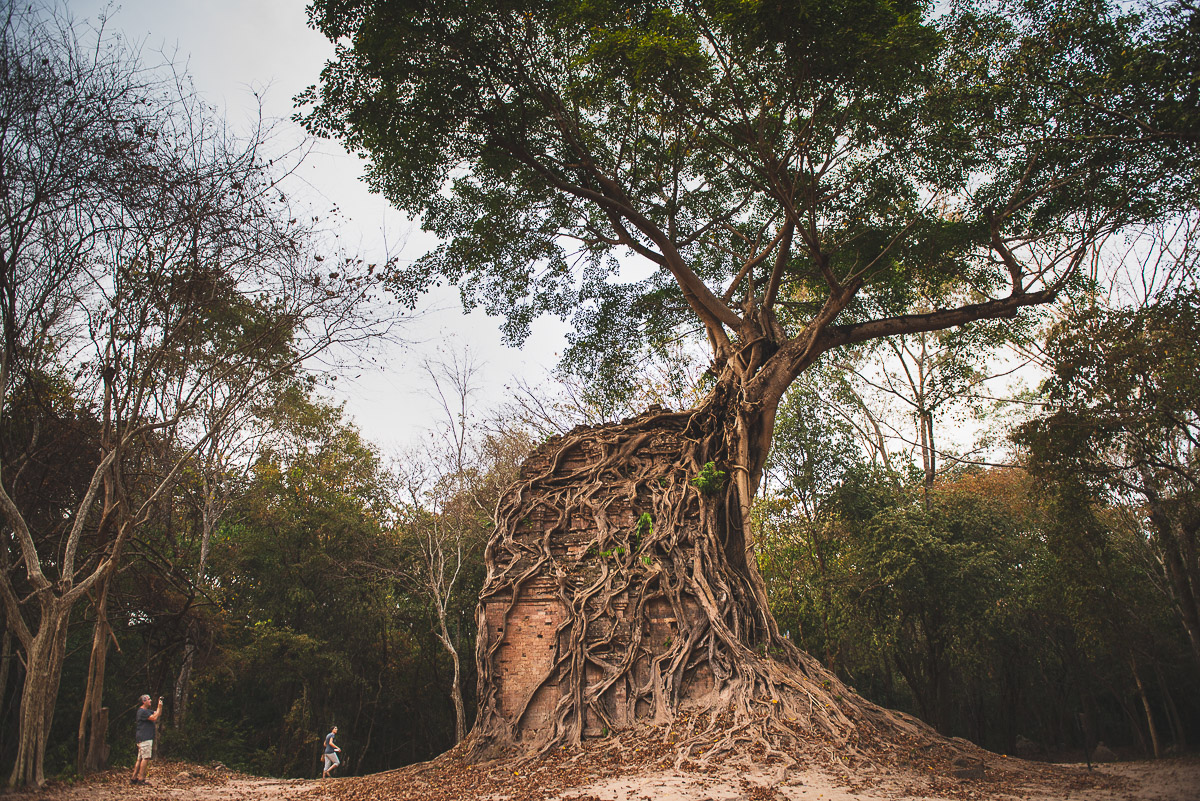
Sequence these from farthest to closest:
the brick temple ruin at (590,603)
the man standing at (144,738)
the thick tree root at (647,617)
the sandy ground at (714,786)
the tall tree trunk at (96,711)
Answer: the tall tree trunk at (96,711), the man standing at (144,738), the brick temple ruin at (590,603), the thick tree root at (647,617), the sandy ground at (714,786)

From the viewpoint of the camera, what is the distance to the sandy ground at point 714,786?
5281 mm

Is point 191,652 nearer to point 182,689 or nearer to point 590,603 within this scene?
point 182,689

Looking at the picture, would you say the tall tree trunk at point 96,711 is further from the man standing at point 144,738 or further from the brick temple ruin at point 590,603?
the brick temple ruin at point 590,603

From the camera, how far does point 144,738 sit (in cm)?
827

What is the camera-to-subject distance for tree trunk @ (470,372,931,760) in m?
7.31

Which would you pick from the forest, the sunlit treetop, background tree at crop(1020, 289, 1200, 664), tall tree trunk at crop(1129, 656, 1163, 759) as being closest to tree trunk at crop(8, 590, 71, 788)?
the forest

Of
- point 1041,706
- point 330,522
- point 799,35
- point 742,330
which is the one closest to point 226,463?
point 330,522

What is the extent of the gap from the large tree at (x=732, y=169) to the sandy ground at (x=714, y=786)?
0.88 meters

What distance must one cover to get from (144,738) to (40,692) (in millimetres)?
2432

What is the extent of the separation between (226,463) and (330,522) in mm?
2888

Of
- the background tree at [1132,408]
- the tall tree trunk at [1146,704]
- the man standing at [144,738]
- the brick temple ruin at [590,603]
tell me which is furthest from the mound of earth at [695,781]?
the tall tree trunk at [1146,704]

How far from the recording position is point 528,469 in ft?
34.3

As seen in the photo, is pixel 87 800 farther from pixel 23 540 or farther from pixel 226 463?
pixel 226 463

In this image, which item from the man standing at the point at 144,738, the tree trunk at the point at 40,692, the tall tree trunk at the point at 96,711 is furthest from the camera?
the tall tree trunk at the point at 96,711
